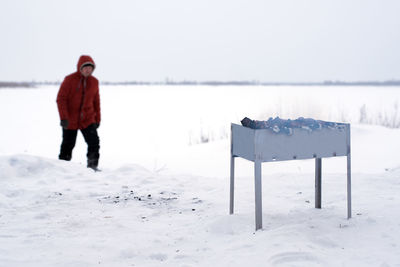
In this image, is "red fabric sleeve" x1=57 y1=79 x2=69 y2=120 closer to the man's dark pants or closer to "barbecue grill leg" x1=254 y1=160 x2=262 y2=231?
the man's dark pants

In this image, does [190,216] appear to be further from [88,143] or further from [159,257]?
[88,143]

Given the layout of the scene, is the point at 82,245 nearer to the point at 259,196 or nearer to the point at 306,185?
the point at 259,196

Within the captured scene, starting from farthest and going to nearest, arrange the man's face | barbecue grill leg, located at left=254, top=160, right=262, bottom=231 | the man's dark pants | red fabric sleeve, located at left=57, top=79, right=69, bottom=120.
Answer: the man's dark pants → the man's face → red fabric sleeve, located at left=57, top=79, right=69, bottom=120 → barbecue grill leg, located at left=254, top=160, right=262, bottom=231

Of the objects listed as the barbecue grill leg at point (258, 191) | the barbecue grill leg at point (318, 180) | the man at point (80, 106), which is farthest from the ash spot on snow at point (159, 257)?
the man at point (80, 106)

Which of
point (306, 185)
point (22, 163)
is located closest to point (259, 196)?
point (306, 185)

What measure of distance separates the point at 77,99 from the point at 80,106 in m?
0.12

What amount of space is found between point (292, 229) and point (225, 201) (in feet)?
4.81

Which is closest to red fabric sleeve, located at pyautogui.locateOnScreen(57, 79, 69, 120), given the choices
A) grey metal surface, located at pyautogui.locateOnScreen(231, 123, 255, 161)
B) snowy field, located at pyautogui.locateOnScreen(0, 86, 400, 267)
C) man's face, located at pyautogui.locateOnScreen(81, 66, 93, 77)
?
man's face, located at pyautogui.locateOnScreen(81, 66, 93, 77)

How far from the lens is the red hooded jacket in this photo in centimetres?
717

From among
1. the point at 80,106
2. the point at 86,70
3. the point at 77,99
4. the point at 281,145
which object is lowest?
the point at 281,145

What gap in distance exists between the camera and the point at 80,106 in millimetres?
7266

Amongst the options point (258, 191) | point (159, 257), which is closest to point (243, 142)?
point (258, 191)

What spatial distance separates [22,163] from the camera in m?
6.77

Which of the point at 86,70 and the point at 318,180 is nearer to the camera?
the point at 318,180
